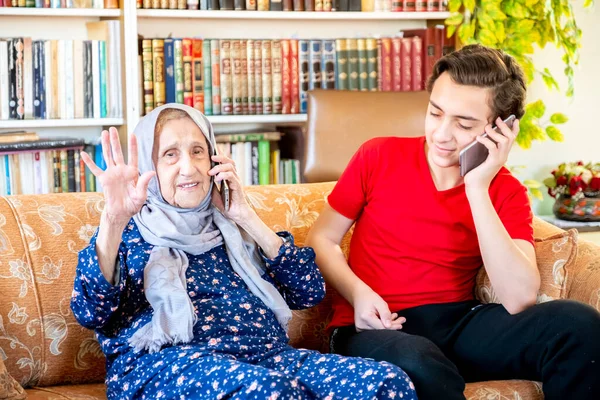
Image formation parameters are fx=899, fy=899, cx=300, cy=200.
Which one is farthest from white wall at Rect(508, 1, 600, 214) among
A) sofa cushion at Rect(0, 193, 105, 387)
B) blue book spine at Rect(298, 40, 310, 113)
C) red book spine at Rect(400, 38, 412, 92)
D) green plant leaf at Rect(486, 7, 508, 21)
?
sofa cushion at Rect(0, 193, 105, 387)

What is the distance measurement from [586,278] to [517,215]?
21 cm

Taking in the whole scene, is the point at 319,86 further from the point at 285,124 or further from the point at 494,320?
the point at 494,320

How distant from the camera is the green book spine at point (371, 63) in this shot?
3.59m

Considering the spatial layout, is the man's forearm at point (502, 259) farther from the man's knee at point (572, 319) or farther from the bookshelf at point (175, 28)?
the bookshelf at point (175, 28)

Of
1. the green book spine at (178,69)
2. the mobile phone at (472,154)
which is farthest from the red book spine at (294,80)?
the mobile phone at (472,154)

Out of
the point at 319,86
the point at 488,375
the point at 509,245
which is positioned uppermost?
the point at 319,86

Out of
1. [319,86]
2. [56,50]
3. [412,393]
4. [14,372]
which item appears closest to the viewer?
[412,393]

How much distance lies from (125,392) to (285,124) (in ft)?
6.89

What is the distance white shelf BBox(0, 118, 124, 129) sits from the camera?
3.25 metres

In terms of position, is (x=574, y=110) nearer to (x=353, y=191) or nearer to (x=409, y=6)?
(x=409, y=6)

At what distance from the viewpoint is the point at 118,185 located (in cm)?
168

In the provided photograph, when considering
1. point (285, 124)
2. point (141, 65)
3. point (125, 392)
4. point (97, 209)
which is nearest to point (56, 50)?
point (141, 65)

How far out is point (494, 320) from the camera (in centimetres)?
188

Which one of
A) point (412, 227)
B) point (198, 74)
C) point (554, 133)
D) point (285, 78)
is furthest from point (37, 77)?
point (554, 133)
